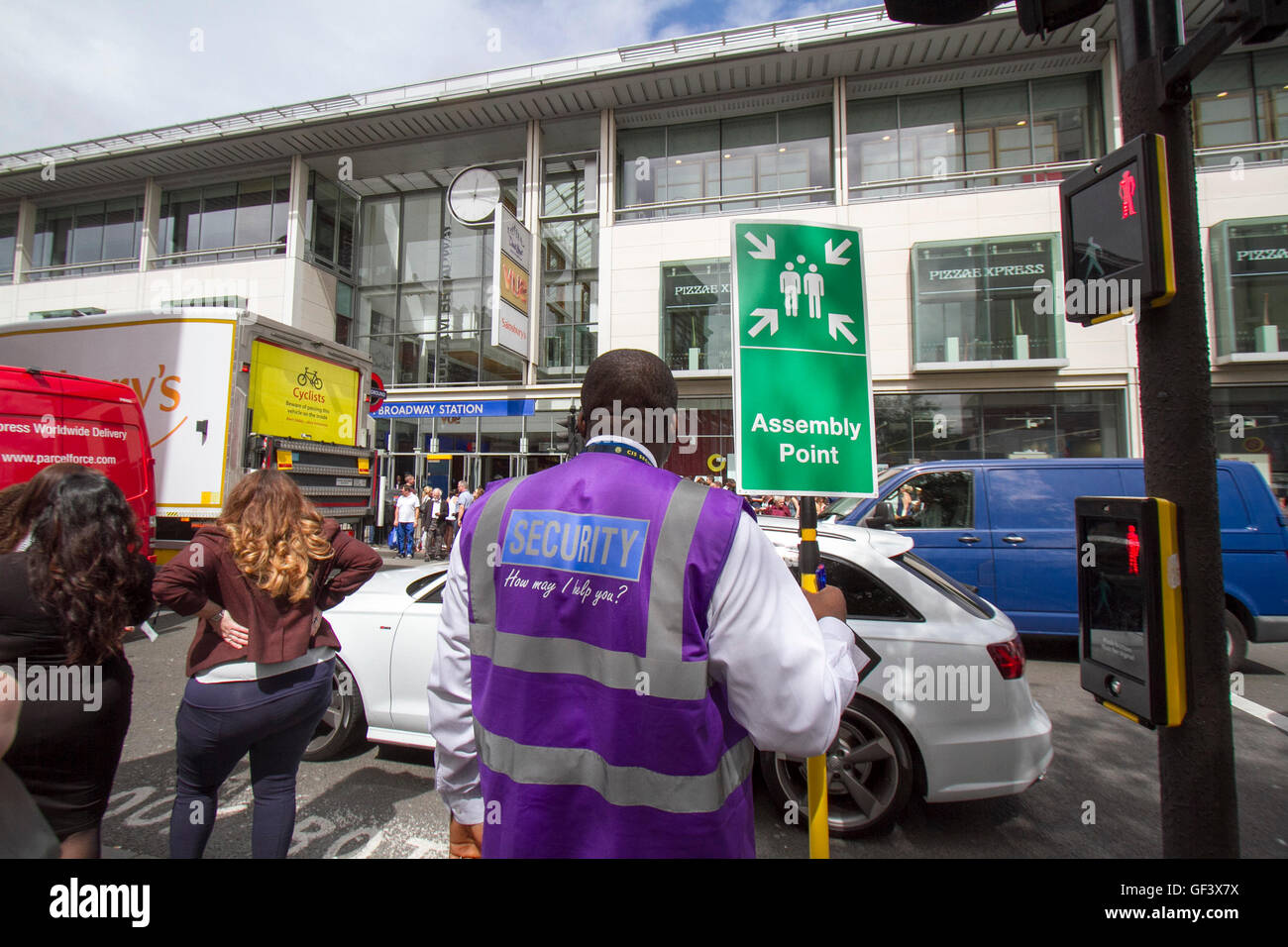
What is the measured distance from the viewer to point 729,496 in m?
1.33

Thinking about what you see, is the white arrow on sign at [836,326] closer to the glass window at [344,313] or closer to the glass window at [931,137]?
the glass window at [931,137]

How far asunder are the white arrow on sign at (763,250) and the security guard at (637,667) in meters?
1.50

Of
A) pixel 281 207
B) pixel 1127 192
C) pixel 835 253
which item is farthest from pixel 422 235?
pixel 1127 192

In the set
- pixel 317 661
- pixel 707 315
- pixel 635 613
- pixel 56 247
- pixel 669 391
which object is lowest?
pixel 317 661

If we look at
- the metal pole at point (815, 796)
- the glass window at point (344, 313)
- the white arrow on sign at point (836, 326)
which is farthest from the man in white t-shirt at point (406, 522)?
the metal pole at point (815, 796)

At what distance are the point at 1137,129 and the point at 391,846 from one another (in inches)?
170

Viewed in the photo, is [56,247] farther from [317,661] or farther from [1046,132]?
[1046,132]

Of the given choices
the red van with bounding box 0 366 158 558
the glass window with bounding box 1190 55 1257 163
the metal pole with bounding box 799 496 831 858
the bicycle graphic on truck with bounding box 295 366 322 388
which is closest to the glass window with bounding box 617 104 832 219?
the glass window with bounding box 1190 55 1257 163

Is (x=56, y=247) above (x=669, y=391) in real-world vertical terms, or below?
above

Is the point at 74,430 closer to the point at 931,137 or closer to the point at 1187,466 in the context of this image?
the point at 1187,466

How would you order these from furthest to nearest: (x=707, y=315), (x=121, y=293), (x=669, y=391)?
(x=121, y=293) < (x=707, y=315) < (x=669, y=391)

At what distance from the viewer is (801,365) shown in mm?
2494

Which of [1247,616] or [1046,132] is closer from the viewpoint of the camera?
[1247,616]
